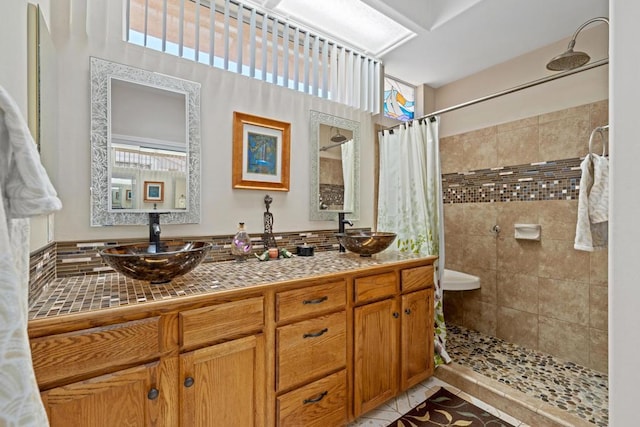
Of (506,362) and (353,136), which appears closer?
(506,362)

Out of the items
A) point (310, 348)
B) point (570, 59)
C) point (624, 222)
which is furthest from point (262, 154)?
point (570, 59)

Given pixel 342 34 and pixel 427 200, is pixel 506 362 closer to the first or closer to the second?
pixel 427 200

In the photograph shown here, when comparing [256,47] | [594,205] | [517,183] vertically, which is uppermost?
[256,47]

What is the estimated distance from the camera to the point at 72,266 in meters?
1.42

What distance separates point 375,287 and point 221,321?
0.89 meters

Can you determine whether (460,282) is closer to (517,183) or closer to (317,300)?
(517,183)

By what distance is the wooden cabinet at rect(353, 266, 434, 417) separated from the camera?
163 centimetres

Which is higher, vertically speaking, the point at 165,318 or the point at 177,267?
the point at 177,267

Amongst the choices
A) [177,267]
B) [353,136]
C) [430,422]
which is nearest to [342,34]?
[353,136]

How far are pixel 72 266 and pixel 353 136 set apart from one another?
83.5 inches

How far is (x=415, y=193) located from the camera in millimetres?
2340

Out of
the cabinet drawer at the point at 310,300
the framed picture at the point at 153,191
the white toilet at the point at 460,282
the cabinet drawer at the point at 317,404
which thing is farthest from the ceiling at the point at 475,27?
the cabinet drawer at the point at 317,404

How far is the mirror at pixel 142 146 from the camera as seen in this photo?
150 cm

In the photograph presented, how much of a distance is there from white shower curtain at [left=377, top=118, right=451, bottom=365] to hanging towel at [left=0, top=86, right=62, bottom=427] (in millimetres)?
2177
